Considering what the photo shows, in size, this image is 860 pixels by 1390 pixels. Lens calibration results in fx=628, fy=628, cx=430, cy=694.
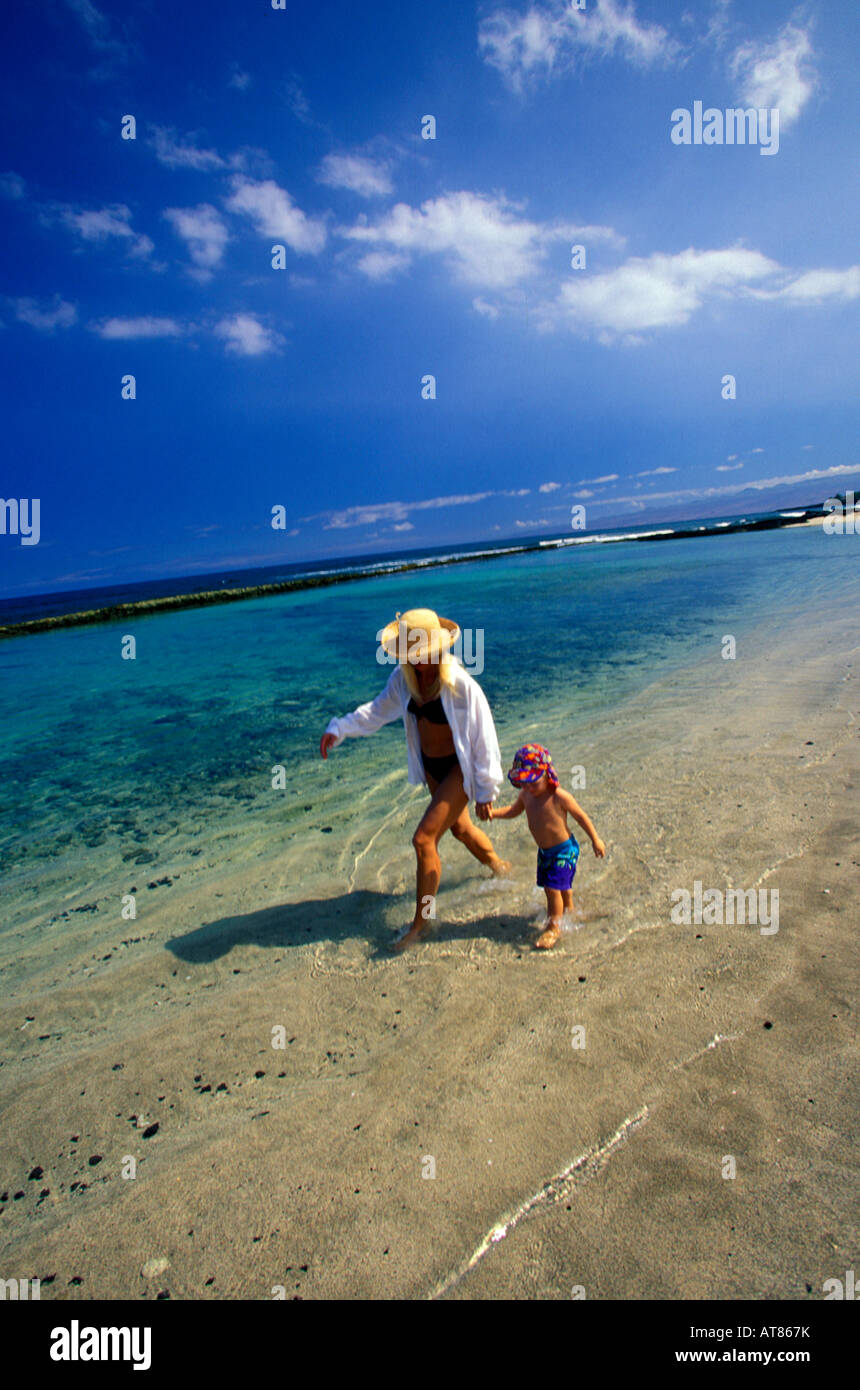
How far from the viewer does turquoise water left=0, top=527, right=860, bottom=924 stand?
7660 millimetres

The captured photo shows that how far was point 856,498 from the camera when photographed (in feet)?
244

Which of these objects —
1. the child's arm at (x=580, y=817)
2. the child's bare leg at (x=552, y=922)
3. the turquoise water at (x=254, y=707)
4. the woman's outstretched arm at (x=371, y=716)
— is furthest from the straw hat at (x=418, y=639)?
the turquoise water at (x=254, y=707)

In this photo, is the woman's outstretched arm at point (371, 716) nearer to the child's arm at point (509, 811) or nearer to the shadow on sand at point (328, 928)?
the child's arm at point (509, 811)

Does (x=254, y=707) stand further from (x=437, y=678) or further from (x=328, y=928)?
(x=437, y=678)

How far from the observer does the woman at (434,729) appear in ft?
15.5

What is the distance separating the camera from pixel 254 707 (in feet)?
47.3

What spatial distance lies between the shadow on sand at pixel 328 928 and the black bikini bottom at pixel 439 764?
3.94 feet

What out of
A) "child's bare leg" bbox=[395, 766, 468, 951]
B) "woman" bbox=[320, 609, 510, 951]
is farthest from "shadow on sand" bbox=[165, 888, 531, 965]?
"woman" bbox=[320, 609, 510, 951]

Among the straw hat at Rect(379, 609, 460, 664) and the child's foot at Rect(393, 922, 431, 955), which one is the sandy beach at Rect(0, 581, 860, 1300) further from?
the straw hat at Rect(379, 609, 460, 664)

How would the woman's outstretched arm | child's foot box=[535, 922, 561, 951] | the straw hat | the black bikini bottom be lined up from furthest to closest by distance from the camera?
the woman's outstretched arm, the black bikini bottom, the straw hat, child's foot box=[535, 922, 561, 951]

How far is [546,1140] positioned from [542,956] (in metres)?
1.53

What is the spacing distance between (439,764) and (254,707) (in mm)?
10124

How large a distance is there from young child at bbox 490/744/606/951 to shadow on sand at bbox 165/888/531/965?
0.41 meters
